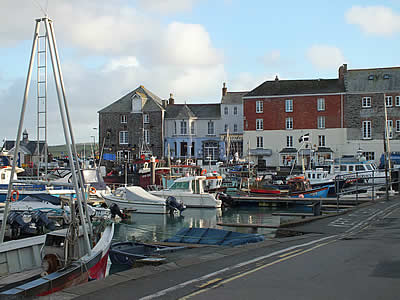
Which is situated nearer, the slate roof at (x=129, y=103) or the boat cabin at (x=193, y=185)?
the boat cabin at (x=193, y=185)

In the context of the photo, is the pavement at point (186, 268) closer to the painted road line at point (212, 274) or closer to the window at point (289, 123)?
the painted road line at point (212, 274)

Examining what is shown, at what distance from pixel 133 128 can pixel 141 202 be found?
1398 inches

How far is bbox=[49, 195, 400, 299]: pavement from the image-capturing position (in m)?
8.05

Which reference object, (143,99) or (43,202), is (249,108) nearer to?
(143,99)

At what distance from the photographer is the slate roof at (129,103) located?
69375 millimetres

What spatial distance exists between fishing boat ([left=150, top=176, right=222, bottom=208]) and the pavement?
1889cm

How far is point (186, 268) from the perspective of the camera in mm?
10211

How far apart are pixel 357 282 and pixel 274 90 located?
185 feet

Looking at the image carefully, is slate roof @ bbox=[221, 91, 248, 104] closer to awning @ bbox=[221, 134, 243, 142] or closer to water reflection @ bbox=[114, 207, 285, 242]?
awning @ bbox=[221, 134, 243, 142]

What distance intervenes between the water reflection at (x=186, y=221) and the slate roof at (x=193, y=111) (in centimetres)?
3293

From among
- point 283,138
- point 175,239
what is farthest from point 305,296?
point 283,138

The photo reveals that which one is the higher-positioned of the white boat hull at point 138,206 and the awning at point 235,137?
the awning at point 235,137

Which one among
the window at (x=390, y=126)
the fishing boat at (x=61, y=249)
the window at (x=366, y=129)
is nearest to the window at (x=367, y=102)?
the window at (x=366, y=129)

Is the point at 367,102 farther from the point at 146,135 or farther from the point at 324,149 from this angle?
the point at 146,135
